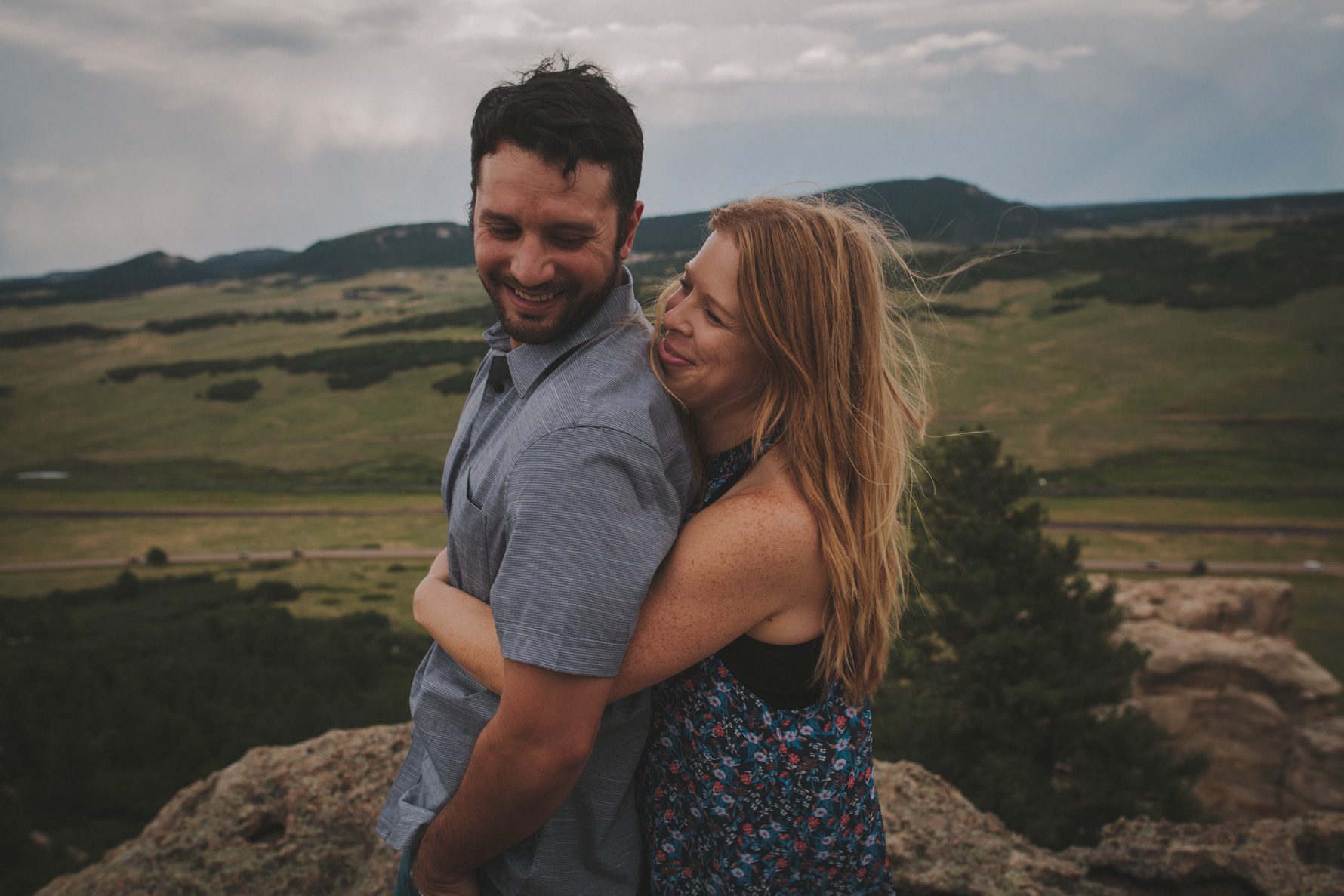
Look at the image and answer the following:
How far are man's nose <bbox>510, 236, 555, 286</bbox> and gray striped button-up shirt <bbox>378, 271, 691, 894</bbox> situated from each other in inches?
8.2

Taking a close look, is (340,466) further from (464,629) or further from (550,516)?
(550,516)

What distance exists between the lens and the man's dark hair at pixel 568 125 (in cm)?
254

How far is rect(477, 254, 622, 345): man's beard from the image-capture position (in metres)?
2.67

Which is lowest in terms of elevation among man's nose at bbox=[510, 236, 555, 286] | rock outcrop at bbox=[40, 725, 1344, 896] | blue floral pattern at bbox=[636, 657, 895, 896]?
rock outcrop at bbox=[40, 725, 1344, 896]

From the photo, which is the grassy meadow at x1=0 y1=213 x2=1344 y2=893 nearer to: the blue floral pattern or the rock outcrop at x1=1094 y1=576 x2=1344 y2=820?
the blue floral pattern

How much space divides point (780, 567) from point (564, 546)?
661 millimetres

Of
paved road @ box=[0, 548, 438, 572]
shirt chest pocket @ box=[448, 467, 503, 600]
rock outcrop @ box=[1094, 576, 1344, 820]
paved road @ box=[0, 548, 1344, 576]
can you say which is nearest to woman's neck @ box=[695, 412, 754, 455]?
shirt chest pocket @ box=[448, 467, 503, 600]

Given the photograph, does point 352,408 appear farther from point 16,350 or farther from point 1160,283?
point 1160,283

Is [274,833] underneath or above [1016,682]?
Result: above

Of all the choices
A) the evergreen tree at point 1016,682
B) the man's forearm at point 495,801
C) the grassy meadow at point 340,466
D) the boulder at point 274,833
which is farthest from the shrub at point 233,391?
the man's forearm at point 495,801

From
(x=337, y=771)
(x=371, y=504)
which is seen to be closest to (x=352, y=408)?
(x=371, y=504)

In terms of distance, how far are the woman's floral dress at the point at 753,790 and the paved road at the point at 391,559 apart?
52780 mm

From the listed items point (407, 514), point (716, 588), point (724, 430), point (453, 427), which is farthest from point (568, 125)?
point (453, 427)

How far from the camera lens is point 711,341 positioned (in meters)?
2.62
